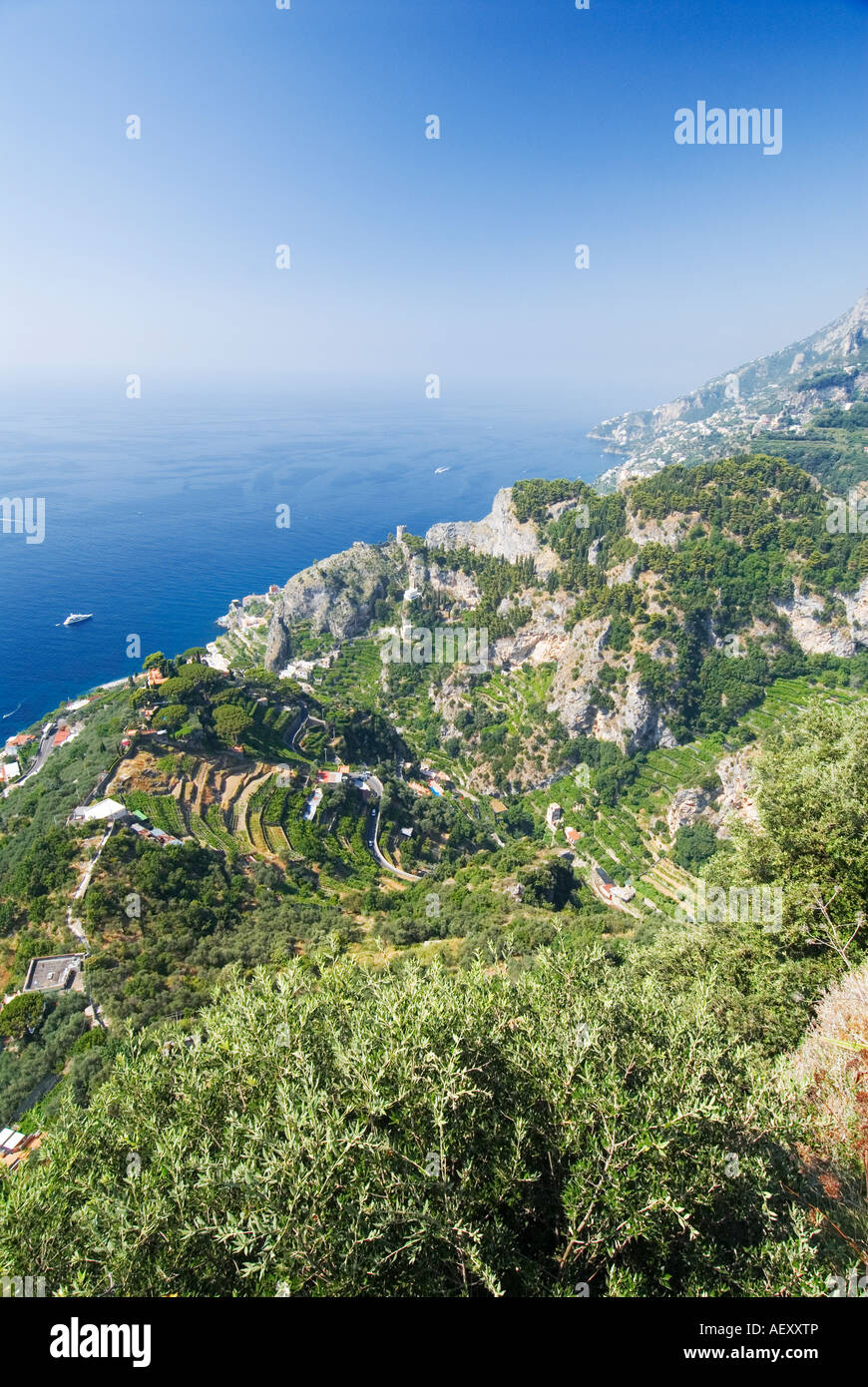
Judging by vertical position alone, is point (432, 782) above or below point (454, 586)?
below

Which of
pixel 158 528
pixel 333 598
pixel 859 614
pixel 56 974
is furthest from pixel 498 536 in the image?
pixel 158 528

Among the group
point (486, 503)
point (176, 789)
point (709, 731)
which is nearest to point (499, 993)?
point (176, 789)

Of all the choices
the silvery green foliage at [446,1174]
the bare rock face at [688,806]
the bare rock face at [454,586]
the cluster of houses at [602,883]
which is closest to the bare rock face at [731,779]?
the bare rock face at [688,806]

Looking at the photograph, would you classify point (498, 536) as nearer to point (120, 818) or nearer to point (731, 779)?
point (731, 779)

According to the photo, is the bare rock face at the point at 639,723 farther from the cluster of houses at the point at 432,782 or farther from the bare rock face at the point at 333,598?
the bare rock face at the point at 333,598

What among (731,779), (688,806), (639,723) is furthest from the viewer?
(639,723)

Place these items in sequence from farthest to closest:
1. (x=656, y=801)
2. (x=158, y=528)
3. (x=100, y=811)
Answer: (x=158, y=528) < (x=656, y=801) < (x=100, y=811)

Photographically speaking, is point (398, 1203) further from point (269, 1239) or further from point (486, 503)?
point (486, 503)
